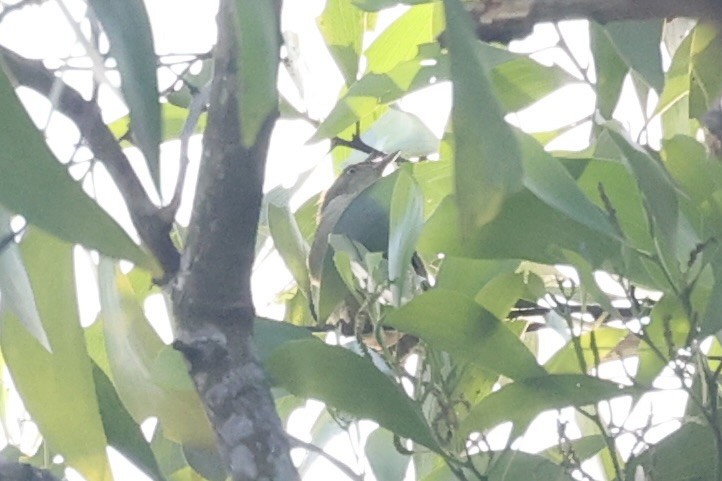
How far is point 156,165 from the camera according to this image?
283 mm

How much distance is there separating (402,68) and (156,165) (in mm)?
282

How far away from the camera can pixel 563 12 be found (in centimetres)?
50

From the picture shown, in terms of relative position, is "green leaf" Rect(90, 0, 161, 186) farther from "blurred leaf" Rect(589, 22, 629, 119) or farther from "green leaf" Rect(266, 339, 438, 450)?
"blurred leaf" Rect(589, 22, 629, 119)

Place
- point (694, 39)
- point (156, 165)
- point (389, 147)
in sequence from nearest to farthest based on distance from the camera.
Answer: point (156, 165) < point (694, 39) < point (389, 147)

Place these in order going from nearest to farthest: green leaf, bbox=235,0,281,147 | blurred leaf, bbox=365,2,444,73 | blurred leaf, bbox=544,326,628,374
Result: green leaf, bbox=235,0,281,147 → blurred leaf, bbox=544,326,628,374 → blurred leaf, bbox=365,2,444,73

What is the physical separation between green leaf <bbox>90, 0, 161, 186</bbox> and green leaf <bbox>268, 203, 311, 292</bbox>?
246 mm

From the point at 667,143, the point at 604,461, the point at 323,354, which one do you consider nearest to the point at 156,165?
the point at 323,354

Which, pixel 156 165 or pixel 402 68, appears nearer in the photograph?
pixel 156 165

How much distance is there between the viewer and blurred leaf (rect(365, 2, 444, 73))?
0.63 metres

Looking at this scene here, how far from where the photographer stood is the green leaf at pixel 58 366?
1.41ft

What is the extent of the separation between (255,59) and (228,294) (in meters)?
0.14

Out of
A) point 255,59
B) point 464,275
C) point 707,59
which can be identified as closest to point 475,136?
point 255,59

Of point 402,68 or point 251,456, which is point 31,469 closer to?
point 251,456

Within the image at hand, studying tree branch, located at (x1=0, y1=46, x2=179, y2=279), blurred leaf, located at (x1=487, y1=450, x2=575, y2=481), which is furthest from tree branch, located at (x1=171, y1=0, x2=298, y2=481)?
blurred leaf, located at (x1=487, y1=450, x2=575, y2=481)
